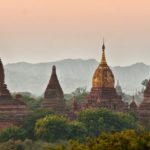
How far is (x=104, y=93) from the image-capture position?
8569cm

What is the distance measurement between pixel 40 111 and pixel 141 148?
38520mm

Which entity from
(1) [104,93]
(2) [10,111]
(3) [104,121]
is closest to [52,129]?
(3) [104,121]

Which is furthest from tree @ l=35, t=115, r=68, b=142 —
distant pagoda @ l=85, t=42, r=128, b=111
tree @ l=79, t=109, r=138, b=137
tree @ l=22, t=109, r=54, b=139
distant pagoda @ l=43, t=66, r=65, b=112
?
distant pagoda @ l=85, t=42, r=128, b=111

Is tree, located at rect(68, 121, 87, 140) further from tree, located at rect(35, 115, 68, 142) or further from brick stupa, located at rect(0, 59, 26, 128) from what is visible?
brick stupa, located at rect(0, 59, 26, 128)

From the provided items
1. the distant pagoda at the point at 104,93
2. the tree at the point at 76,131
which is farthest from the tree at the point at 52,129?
the distant pagoda at the point at 104,93

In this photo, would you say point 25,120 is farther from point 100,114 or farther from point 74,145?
point 74,145

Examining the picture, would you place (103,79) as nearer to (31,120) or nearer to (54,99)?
(54,99)

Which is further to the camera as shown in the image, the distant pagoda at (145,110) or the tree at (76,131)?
the distant pagoda at (145,110)

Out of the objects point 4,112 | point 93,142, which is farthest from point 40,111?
point 93,142

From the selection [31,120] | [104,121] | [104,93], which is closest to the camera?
[31,120]

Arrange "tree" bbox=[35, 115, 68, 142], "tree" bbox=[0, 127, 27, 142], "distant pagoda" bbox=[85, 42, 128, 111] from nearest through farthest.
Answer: "tree" bbox=[0, 127, 27, 142], "tree" bbox=[35, 115, 68, 142], "distant pagoda" bbox=[85, 42, 128, 111]

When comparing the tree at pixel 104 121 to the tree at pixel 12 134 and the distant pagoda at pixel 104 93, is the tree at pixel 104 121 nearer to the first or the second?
the tree at pixel 12 134

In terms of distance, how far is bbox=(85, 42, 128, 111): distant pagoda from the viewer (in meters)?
85.2

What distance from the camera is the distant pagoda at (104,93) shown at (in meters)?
85.2
